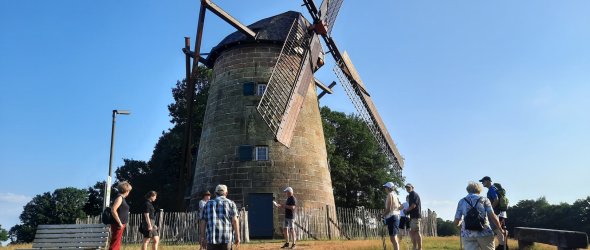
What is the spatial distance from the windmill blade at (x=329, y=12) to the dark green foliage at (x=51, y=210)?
5209 cm

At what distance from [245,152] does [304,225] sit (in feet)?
12.8

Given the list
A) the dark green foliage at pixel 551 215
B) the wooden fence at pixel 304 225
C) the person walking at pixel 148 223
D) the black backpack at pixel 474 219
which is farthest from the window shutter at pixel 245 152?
the dark green foliage at pixel 551 215

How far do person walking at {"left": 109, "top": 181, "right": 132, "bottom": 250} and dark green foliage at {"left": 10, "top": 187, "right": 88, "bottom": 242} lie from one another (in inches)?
2372

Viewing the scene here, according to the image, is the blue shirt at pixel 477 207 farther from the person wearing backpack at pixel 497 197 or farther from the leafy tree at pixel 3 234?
the leafy tree at pixel 3 234

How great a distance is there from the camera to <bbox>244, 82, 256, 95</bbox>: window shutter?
66.2 ft

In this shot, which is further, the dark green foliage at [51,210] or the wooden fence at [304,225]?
the dark green foliage at [51,210]

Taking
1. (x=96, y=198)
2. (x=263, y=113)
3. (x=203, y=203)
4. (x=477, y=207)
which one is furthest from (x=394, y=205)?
(x=96, y=198)

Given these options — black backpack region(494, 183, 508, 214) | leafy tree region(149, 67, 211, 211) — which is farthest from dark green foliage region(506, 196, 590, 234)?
black backpack region(494, 183, 508, 214)

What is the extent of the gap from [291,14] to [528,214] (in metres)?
62.6

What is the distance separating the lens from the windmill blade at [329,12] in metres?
21.7

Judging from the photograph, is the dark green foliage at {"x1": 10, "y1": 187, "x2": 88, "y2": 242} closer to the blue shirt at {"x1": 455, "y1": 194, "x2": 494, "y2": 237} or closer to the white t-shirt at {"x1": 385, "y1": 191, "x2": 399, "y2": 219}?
the white t-shirt at {"x1": 385, "y1": 191, "x2": 399, "y2": 219}

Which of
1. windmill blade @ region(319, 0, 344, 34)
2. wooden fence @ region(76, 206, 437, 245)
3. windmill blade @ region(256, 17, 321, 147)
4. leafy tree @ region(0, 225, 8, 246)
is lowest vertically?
leafy tree @ region(0, 225, 8, 246)

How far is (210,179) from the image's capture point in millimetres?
19625

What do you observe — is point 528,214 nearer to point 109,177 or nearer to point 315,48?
point 315,48
